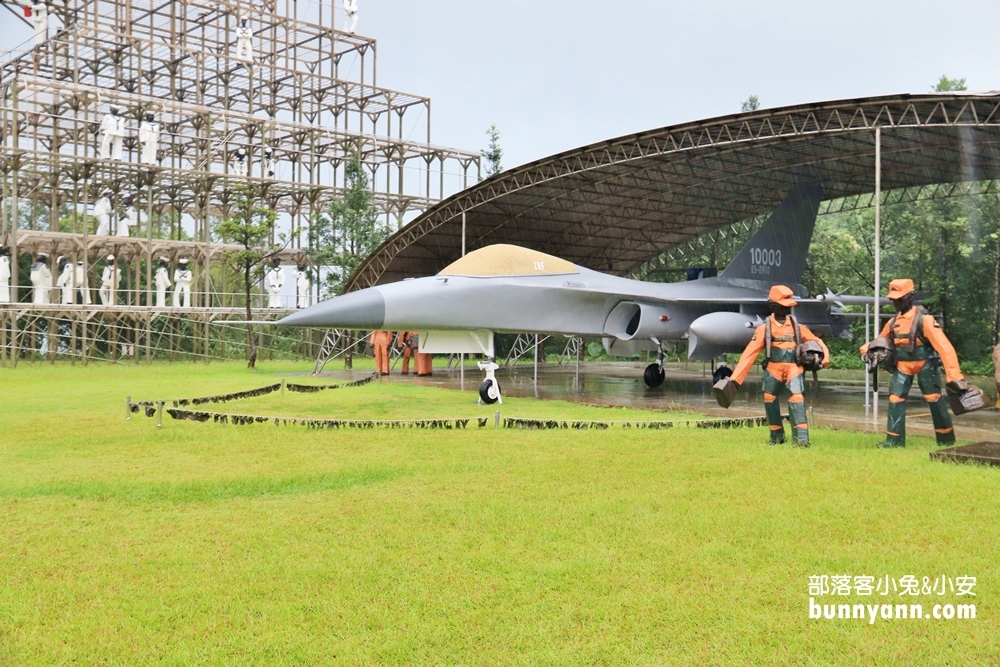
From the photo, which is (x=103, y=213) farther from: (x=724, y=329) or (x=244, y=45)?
(x=724, y=329)

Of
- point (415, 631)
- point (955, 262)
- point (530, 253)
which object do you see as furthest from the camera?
point (955, 262)

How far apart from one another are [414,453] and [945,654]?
6397 millimetres

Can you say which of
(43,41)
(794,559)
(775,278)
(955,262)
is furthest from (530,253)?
(43,41)

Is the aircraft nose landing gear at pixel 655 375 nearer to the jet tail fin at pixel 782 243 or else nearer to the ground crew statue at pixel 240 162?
the jet tail fin at pixel 782 243

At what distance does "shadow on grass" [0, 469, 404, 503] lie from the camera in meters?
7.20

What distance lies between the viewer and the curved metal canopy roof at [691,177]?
15859 millimetres

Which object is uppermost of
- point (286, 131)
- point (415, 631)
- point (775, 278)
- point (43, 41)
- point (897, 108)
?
point (43, 41)

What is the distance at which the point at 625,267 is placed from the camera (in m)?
36.2

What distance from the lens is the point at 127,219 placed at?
119 feet

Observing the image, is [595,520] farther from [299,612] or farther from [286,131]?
[286,131]

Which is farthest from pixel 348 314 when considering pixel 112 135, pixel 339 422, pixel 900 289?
pixel 112 135

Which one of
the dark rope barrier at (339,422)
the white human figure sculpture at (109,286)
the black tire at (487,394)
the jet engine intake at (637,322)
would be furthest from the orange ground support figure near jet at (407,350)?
the dark rope barrier at (339,422)

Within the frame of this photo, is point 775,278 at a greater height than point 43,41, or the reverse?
point 43,41

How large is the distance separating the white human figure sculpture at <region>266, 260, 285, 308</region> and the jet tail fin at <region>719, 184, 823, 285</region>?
64.6 feet
